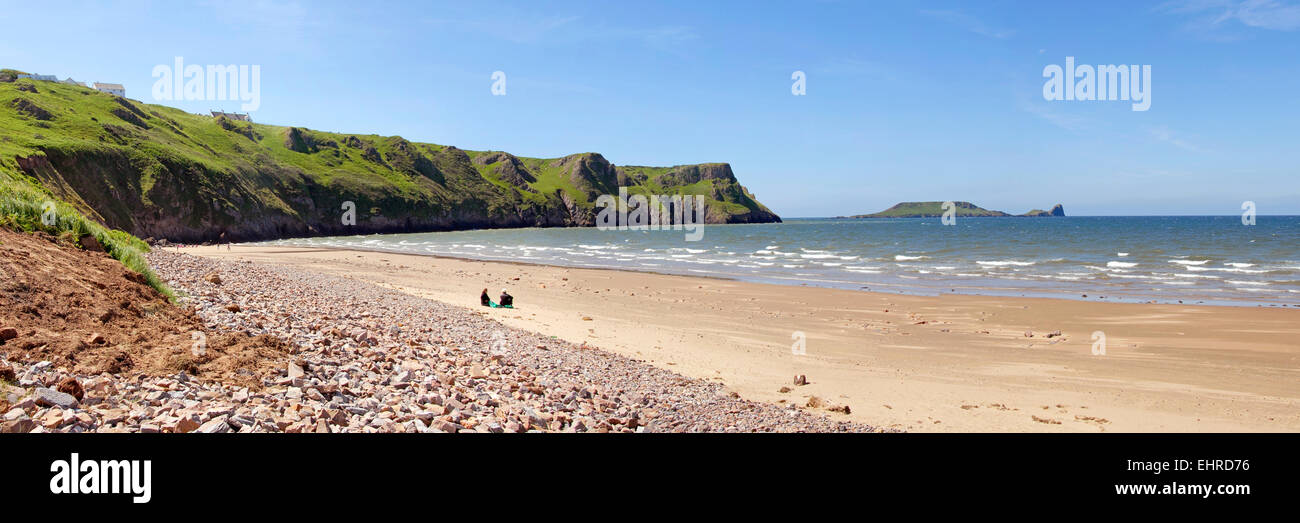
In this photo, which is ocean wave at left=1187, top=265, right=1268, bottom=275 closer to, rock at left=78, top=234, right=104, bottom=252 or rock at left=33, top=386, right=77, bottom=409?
rock at left=33, top=386, right=77, bottom=409

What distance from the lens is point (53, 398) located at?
5.09m

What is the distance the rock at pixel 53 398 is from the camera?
16.6 ft

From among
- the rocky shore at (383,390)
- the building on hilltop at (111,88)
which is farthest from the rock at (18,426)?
the building on hilltop at (111,88)

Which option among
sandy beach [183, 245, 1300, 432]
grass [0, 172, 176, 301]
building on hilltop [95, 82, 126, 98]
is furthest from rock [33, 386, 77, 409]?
building on hilltop [95, 82, 126, 98]

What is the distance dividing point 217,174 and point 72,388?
103 meters

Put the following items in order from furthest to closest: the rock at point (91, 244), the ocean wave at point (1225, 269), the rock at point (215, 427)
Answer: the ocean wave at point (1225, 269)
the rock at point (91, 244)
the rock at point (215, 427)

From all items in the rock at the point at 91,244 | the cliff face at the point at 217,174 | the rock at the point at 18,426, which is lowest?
the rock at the point at 18,426

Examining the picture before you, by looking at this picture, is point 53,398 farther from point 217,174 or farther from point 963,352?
point 217,174

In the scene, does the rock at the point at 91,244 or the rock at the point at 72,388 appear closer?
the rock at the point at 72,388

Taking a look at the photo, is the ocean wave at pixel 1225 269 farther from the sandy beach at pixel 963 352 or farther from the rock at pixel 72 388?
the rock at pixel 72 388

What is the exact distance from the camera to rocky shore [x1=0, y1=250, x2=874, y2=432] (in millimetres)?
5289

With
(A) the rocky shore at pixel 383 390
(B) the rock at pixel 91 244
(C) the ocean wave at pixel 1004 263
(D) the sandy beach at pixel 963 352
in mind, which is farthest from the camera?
(C) the ocean wave at pixel 1004 263

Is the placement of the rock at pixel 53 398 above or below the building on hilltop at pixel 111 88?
below
